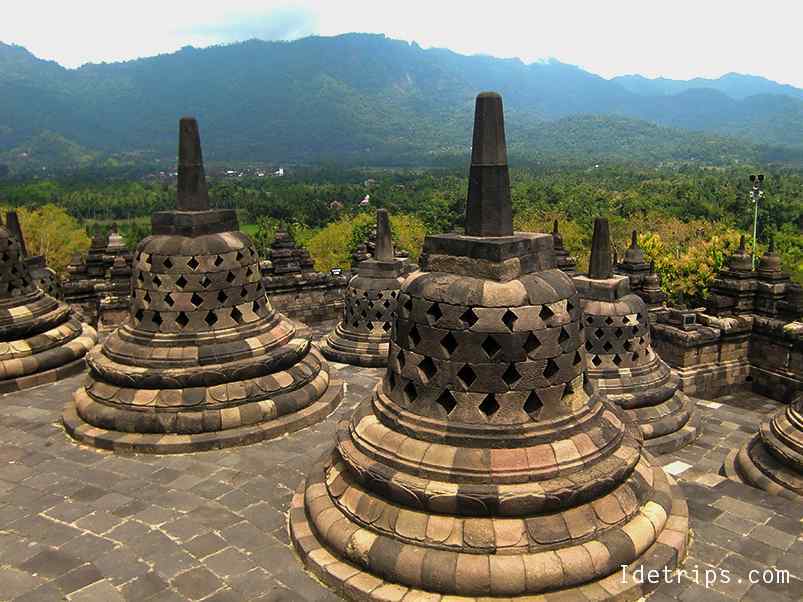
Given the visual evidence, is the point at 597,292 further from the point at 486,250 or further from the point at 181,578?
the point at 181,578

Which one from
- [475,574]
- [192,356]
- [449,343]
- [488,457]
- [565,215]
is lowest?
[565,215]

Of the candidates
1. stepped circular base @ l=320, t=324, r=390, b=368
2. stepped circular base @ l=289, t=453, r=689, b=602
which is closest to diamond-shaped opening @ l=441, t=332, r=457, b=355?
stepped circular base @ l=289, t=453, r=689, b=602

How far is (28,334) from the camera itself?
426 inches

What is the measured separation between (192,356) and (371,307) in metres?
5.86

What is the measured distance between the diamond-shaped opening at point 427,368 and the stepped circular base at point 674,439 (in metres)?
6.14

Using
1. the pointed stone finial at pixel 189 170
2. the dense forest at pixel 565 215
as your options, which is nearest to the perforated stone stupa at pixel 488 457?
the pointed stone finial at pixel 189 170

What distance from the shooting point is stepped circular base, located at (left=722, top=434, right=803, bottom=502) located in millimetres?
7117

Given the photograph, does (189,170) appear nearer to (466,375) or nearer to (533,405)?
(466,375)

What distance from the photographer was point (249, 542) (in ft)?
19.5

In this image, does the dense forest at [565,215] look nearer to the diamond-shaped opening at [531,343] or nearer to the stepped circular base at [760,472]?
the stepped circular base at [760,472]

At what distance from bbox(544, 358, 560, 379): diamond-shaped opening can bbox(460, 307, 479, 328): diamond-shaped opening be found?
799 mm

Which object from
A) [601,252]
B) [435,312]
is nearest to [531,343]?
[435,312]

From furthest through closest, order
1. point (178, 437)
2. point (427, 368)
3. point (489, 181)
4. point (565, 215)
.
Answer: point (565, 215) → point (178, 437) → point (489, 181) → point (427, 368)

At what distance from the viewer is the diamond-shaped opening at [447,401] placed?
5.43m
